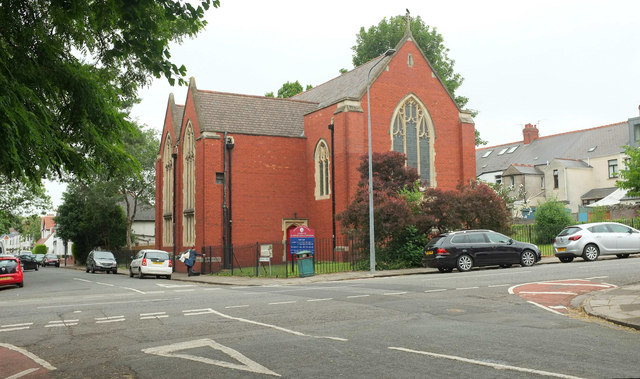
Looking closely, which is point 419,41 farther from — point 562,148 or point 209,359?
point 209,359

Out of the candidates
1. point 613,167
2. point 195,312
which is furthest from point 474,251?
point 613,167

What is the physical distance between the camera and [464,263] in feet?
70.4

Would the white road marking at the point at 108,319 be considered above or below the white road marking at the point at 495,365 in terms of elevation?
below

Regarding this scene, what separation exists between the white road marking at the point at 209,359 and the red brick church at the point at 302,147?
2297 cm

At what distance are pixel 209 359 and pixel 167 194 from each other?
35.8 m

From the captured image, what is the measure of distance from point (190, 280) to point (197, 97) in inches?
479

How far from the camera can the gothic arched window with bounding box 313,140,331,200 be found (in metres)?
33.3

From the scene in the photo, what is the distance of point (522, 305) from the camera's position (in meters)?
11.3

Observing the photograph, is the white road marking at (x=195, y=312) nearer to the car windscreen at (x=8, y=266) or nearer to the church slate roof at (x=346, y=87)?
the car windscreen at (x=8, y=266)

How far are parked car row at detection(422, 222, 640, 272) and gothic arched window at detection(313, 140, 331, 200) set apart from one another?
1197cm

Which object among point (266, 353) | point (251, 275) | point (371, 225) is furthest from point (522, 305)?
point (251, 275)

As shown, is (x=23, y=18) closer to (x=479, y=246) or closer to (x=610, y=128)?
(x=479, y=246)

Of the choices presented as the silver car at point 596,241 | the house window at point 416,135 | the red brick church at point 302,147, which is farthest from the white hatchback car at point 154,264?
the silver car at point 596,241

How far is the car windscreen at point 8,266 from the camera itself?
953 inches
